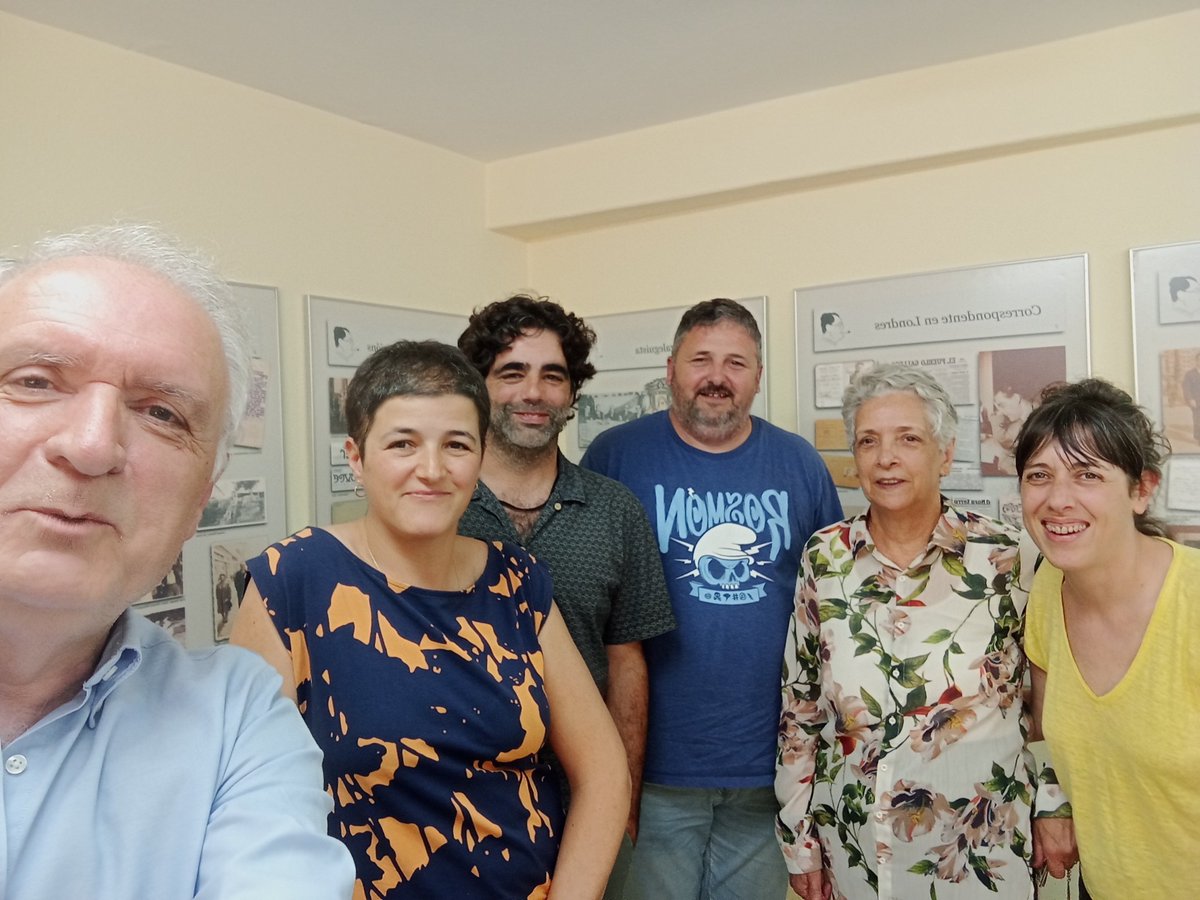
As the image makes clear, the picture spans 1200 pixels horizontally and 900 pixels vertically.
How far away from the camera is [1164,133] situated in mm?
2410

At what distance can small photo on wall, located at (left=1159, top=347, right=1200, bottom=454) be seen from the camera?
2.37 m

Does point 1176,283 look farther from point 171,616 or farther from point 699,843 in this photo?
point 171,616

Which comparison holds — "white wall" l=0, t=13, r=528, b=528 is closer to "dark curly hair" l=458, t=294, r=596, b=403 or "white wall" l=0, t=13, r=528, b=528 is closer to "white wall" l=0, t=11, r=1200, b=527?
"white wall" l=0, t=11, r=1200, b=527

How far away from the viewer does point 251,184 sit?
2.60 metres

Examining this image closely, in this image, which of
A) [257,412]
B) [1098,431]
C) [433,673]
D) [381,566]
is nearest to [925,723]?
[1098,431]

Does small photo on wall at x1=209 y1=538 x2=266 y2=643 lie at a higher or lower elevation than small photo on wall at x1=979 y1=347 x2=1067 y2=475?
lower

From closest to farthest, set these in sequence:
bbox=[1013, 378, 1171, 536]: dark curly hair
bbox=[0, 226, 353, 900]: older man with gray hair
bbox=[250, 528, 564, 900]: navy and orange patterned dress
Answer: bbox=[0, 226, 353, 900]: older man with gray hair < bbox=[250, 528, 564, 900]: navy and orange patterned dress < bbox=[1013, 378, 1171, 536]: dark curly hair

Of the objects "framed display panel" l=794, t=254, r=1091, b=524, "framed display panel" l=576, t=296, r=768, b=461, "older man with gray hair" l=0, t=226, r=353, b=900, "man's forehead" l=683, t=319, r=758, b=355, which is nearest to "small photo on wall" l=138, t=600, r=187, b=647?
"older man with gray hair" l=0, t=226, r=353, b=900

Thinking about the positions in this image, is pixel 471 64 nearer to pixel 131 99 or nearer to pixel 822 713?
pixel 131 99

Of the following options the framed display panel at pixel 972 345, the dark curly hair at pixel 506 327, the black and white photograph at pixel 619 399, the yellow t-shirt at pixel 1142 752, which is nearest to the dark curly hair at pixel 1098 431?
the yellow t-shirt at pixel 1142 752

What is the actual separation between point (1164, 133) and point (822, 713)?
193 cm

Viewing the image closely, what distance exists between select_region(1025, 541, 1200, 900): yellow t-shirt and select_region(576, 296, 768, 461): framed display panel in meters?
1.92

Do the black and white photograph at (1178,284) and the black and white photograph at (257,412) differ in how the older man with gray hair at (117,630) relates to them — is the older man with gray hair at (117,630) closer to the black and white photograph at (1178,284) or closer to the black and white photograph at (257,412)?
the black and white photograph at (257,412)

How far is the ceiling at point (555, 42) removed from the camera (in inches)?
85.0
